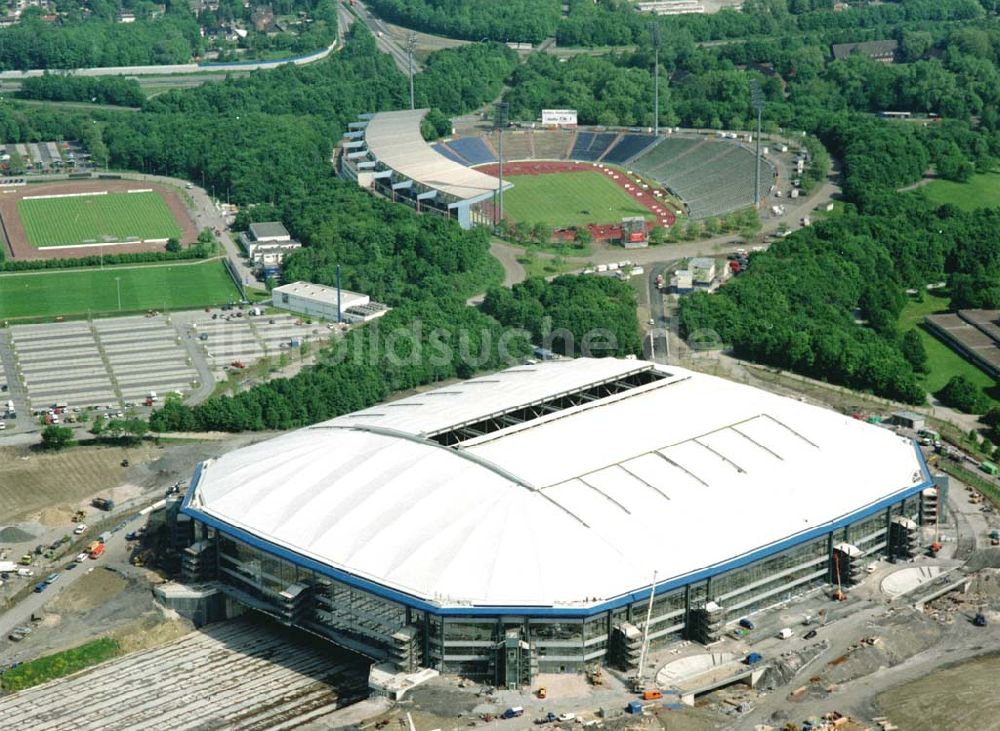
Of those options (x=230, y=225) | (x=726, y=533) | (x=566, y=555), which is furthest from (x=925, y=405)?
(x=230, y=225)

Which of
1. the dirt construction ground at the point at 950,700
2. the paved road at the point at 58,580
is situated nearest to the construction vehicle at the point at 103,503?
the paved road at the point at 58,580

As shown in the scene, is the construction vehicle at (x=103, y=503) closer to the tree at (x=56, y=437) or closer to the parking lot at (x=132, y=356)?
the tree at (x=56, y=437)

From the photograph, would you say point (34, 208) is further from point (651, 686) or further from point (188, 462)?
point (651, 686)

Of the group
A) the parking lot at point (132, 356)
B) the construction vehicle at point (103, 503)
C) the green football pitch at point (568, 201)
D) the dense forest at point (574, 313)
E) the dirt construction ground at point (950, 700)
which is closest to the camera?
the dirt construction ground at point (950, 700)

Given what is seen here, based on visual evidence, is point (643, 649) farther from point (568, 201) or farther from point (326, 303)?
point (568, 201)

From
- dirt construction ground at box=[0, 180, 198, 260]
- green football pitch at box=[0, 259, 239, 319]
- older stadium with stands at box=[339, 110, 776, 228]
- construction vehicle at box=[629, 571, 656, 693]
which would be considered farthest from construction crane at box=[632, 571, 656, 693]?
dirt construction ground at box=[0, 180, 198, 260]

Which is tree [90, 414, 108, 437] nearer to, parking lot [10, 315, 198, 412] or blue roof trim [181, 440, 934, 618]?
parking lot [10, 315, 198, 412]
